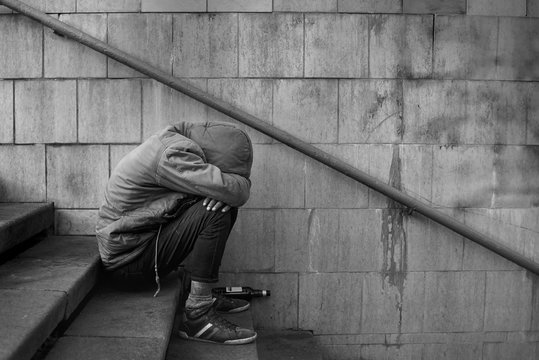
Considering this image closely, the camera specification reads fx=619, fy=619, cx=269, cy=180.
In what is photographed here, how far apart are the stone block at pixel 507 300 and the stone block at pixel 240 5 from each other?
2510 mm

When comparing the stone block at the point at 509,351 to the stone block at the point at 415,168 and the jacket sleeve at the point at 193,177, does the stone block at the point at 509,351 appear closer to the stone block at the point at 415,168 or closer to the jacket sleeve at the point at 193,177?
the stone block at the point at 415,168

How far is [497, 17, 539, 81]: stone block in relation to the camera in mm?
4430

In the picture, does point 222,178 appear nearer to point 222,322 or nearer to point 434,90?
point 222,322

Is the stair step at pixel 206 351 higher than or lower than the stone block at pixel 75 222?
lower

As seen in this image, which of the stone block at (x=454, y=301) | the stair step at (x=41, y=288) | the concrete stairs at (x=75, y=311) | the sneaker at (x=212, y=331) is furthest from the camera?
the stone block at (x=454, y=301)

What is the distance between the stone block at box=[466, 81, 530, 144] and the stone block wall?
0.03 feet

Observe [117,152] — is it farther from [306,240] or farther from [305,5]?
[305,5]

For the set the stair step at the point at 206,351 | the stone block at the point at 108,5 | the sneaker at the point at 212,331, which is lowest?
the stair step at the point at 206,351

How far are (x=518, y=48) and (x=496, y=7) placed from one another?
0.33 meters

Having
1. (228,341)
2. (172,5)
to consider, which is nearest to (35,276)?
(228,341)

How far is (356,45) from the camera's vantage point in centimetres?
434

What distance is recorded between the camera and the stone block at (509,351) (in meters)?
4.61

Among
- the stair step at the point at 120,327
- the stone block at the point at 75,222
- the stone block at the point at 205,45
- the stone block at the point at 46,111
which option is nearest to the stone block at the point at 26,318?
the stair step at the point at 120,327

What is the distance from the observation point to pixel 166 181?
3.44m
